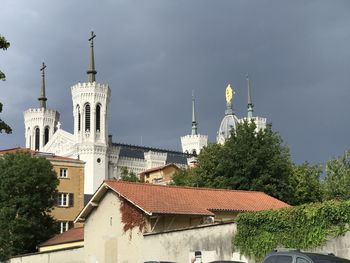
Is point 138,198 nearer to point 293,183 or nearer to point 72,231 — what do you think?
point 72,231

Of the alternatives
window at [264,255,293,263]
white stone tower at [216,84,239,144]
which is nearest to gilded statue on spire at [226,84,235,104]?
white stone tower at [216,84,239,144]

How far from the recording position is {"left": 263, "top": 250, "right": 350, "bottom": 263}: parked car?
14.8m

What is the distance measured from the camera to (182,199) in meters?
35.5

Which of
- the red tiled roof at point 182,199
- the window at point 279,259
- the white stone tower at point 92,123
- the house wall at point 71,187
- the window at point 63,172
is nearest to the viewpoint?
the window at point 279,259

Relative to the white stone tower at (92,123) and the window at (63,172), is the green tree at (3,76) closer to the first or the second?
the window at (63,172)

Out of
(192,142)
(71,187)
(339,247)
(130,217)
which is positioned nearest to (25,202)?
(71,187)

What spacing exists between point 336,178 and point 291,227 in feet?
126

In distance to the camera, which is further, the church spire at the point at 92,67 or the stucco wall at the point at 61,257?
the church spire at the point at 92,67

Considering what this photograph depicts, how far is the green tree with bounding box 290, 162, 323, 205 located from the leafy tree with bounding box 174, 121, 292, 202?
1.48 m

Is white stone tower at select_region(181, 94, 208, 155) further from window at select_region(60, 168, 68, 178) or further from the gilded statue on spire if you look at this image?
window at select_region(60, 168, 68, 178)

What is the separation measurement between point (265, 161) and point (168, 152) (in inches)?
2971

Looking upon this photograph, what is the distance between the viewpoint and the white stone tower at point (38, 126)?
124625 mm

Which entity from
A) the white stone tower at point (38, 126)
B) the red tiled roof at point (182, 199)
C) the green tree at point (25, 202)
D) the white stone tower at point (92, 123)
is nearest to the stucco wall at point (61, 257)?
the red tiled roof at point (182, 199)

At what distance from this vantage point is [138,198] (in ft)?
112
